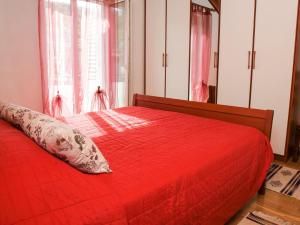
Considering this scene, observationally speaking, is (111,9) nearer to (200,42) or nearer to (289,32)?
(200,42)

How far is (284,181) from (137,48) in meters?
2.97

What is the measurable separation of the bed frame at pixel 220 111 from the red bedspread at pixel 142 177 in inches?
5.3

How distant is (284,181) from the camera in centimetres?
251

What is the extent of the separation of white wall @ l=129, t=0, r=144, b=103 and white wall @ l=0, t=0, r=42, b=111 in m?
1.56

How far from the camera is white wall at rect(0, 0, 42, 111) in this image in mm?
2889

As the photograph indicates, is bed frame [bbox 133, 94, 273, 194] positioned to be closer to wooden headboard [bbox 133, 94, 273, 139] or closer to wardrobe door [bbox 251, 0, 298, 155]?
wooden headboard [bbox 133, 94, 273, 139]

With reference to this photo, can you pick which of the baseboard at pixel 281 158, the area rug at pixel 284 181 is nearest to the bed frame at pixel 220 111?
the area rug at pixel 284 181

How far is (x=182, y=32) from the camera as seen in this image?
3.80m

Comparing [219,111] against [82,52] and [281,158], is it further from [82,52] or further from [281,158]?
[82,52]

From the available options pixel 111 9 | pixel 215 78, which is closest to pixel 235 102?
pixel 215 78

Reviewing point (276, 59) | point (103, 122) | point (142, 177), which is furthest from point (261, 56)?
point (142, 177)

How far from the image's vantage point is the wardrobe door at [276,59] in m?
2.81

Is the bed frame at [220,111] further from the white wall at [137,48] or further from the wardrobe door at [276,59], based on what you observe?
the white wall at [137,48]

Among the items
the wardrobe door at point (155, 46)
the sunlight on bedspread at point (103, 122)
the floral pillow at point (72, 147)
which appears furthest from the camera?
the wardrobe door at point (155, 46)
